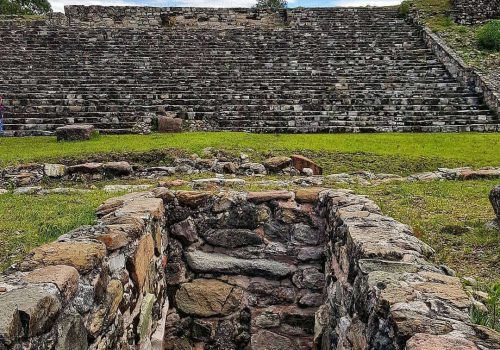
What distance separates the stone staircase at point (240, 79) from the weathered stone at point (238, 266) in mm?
9024

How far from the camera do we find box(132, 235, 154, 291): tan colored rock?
3602 millimetres

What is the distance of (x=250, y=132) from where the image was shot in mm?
13578

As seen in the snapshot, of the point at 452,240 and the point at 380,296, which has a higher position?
the point at 380,296

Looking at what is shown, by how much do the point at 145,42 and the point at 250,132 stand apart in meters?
8.36

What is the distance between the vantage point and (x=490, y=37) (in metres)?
18.0

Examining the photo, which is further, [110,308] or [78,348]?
[110,308]

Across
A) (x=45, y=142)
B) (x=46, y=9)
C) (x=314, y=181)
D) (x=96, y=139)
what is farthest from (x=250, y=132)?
(x=46, y=9)

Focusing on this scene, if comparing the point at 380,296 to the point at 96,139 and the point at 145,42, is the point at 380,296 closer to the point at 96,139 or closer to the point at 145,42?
the point at 96,139

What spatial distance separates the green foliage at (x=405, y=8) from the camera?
21.9 m

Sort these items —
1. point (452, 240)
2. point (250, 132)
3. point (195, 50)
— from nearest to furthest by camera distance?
point (452, 240) → point (250, 132) → point (195, 50)

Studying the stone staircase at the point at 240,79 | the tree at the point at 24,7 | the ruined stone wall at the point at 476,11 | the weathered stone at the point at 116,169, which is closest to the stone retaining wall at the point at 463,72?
the stone staircase at the point at 240,79

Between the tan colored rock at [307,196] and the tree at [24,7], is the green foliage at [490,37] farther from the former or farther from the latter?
the tree at [24,7]

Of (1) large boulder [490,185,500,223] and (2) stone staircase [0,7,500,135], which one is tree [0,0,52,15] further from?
(1) large boulder [490,185,500,223]

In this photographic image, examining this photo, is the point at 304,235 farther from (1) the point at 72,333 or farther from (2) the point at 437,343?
(2) the point at 437,343
